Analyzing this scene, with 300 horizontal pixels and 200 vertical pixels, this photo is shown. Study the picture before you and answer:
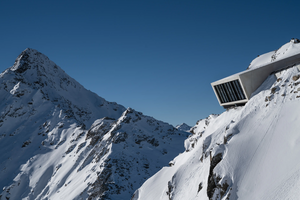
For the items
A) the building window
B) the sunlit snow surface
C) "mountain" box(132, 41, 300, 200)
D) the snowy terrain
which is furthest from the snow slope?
the sunlit snow surface

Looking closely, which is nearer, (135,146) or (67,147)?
(135,146)

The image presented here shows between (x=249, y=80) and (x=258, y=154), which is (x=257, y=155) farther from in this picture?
(x=249, y=80)

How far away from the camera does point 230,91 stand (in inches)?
985

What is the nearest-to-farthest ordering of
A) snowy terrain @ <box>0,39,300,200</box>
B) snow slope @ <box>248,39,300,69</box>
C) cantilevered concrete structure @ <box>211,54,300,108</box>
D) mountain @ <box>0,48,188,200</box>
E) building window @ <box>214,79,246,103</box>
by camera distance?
1. snowy terrain @ <box>0,39,300,200</box>
2. cantilevered concrete structure @ <box>211,54,300,108</box>
3. building window @ <box>214,79,246,103</box>
4. snow slope @ <box>248,39,300,69</box>
5. mountain @ <box>0,48,188,200</box>

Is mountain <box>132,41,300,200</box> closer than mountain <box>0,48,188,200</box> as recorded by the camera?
Yes

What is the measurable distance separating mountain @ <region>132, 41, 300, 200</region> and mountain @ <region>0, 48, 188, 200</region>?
→ 48.1ft

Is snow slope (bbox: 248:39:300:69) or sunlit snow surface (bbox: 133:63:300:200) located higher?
snow slope (bbox: 248:39:300:69)

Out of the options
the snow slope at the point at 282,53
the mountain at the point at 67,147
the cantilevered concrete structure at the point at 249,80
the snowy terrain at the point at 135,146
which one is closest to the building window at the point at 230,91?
the cantilevered concrete structure at the point at 249,80

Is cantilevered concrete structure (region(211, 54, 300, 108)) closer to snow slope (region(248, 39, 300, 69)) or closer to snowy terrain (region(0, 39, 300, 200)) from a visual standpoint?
snowy terrain (region(0, 39, 300, 200))

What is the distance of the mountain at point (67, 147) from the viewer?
116 feet

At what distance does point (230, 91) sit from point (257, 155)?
9795 millimetres

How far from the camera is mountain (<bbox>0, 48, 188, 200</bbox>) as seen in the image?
116ft

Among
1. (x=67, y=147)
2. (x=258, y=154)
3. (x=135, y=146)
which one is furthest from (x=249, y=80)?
(x=67, y=147)

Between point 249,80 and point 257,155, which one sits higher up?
point 249,80
